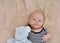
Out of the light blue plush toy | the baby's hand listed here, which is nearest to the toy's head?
the light blue plush toy

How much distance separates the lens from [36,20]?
1499 mm

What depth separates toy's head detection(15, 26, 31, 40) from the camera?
4.75 ft

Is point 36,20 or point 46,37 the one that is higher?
point 36,20

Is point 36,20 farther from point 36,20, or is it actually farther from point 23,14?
point 23,14

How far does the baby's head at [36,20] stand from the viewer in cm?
150

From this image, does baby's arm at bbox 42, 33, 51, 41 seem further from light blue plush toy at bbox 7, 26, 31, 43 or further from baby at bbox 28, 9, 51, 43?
light blue plush toy at bbox 7, 26, 31, 43

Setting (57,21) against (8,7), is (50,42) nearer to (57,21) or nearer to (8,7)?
(57,21)

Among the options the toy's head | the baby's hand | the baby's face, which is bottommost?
the baby's hand

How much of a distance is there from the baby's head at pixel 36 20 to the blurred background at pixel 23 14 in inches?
2.3

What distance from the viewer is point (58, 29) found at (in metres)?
1.55

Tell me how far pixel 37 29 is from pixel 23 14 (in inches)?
6.8

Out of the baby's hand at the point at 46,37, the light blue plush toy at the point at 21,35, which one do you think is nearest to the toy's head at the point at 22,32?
the light blue plush toy at the point at 21,35

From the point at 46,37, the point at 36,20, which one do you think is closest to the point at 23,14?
the point at 36,20

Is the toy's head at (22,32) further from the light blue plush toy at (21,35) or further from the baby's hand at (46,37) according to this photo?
the baby's hand at (46,37)
